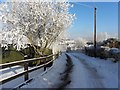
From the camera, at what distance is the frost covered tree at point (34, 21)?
87.4ft

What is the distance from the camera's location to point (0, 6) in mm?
29484

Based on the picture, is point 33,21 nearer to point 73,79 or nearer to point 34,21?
point 34,21

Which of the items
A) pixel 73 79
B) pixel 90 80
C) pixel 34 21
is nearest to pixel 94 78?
pixel 90 80

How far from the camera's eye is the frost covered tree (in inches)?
1049

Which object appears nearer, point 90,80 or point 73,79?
point 90,80

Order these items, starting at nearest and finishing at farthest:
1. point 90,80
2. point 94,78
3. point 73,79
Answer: point 90,80 → point 73,79 → point 94,78

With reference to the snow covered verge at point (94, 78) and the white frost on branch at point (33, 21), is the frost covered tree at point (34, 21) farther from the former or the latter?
the snow covered verge at point (94, 78)

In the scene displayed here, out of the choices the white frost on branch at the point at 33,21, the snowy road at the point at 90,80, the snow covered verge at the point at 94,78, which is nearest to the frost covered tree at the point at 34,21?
the white frost on branch at the point at 33,21

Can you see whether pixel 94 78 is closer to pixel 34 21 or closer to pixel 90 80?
pixel 90 80

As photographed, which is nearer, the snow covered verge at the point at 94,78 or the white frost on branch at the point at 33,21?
the snow covered verge at the point at 94,78

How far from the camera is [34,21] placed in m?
26.7

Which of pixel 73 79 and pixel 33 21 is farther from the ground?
pixel 33 21

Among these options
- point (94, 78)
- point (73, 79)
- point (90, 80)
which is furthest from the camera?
point (94, 78)

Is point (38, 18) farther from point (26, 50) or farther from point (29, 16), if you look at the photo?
point (26, 50)
